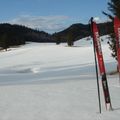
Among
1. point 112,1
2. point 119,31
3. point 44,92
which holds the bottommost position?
A: point 44,92

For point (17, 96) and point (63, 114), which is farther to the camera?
point (17, 96)

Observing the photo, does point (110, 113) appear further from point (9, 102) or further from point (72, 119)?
point (9, 102)

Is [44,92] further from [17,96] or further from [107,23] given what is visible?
[107,23]

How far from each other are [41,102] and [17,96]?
1.95m

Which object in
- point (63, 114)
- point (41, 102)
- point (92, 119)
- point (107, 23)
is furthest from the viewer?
point (107, 23)

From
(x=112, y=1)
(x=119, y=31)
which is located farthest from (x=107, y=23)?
(x=119, y=31)

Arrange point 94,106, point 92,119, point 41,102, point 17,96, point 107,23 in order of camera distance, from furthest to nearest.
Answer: point 107,23 → point 17,96 → point 41,102 → point 94,106 → point 92,119

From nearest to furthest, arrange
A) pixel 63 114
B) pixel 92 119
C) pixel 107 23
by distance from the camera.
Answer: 1. pixel 92 119
2. pixel 63 114
3. pixel 107 23

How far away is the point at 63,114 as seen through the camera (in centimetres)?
977

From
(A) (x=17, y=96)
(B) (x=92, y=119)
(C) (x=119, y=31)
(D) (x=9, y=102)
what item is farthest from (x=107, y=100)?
(A) (x=17, y=96)

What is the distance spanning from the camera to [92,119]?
909 cm

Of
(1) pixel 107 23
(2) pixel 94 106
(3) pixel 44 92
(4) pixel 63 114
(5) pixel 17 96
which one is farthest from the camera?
(1) pixel 107 23

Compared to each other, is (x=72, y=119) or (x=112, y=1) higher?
(x=112, y=1)

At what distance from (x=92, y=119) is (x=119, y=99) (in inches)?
116
